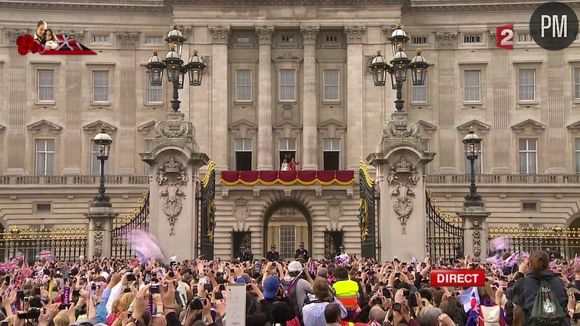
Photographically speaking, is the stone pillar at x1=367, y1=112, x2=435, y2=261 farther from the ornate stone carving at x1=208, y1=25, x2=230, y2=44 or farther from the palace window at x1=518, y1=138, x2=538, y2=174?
the palace window at x1=518, y1=138, x2=538, y2=174

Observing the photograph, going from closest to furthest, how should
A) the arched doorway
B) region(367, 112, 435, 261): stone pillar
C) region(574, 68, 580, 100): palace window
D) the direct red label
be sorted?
1. the direct red label
2. region(367, 112, 435, 261): stone pillar
3. region(574, 68, 580, 100): palace window
4. the arched doorway

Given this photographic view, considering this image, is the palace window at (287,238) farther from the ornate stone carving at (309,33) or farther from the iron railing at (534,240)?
the iron railing at (534,240)

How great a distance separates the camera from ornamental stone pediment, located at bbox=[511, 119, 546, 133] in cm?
6284

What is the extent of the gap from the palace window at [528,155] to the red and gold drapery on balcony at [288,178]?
13413 millimetres

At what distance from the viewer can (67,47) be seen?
58.8 metres

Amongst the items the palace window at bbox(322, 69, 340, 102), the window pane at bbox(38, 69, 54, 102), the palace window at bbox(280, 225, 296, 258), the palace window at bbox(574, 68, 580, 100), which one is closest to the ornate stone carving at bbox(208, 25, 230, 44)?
the palace window at bbox(322, 69, 340, 102)

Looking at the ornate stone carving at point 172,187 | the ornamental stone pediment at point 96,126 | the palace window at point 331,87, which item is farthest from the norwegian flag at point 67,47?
the ornate stone carving at point 172,187

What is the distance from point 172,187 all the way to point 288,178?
28.9m

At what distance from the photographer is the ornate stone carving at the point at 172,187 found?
27672mm

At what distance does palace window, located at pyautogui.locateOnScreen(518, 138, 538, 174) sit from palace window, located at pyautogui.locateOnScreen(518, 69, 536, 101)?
9.92 feet

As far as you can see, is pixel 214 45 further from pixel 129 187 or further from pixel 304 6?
pixel 129 187

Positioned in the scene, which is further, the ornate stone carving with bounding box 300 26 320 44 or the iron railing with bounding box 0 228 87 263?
the ornate stone carving with bounding box 300 26 320 44

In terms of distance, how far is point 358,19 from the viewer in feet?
206

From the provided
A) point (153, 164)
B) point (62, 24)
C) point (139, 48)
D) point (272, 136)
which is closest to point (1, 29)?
point (62, 24)
